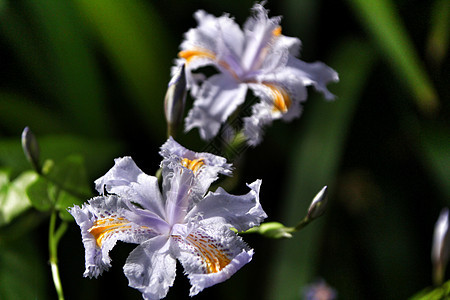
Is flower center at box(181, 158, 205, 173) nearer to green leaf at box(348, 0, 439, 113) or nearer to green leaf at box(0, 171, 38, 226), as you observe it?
green leaf at box(0, 171, 38, 226)

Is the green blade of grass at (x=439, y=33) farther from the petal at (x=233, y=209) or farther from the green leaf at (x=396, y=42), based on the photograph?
the petal at (x=233, y=209)

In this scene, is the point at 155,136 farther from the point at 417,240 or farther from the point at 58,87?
the point at 417,240

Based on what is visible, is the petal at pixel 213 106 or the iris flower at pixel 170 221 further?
the petal at pixel 213 106

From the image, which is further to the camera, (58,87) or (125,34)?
(58,87)

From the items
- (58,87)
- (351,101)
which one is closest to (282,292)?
(351,101)

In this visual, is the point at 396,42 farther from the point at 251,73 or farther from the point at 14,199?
the point at 14,199

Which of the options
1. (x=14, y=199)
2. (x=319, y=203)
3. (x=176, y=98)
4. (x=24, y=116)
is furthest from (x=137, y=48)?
(x=319, y=203)

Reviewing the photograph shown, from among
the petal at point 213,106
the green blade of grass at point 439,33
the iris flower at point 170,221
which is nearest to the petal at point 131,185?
the iris flower at point 170,221
